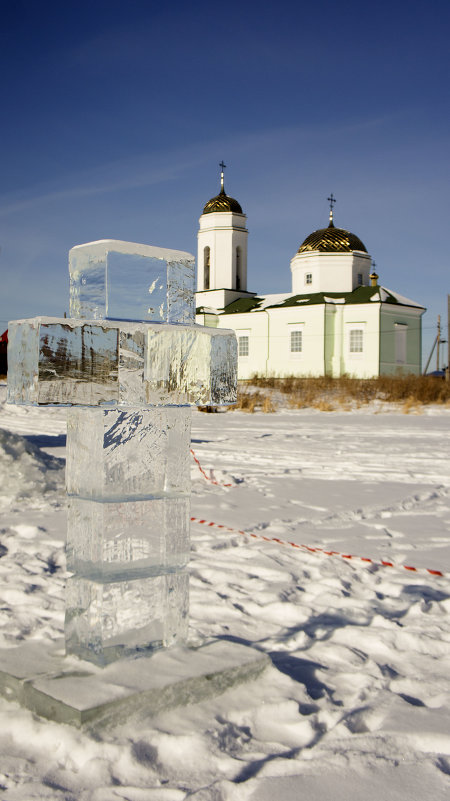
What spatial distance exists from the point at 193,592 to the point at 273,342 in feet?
116

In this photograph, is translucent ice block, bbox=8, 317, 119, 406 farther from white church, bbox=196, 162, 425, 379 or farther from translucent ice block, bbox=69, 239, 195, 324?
white church, bbox=196, 162, 425, 379

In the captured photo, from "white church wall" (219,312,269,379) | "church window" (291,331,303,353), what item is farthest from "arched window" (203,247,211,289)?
"church window" (291,331,303,353)

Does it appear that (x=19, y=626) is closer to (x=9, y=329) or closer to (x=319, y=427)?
(x=9, y=329)

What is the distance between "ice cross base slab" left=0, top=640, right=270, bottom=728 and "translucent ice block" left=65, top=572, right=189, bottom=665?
56mm

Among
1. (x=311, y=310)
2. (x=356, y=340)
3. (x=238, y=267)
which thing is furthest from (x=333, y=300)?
(x=238, y=267)

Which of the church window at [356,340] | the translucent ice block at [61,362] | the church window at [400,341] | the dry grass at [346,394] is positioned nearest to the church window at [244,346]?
the church window at [356,340]

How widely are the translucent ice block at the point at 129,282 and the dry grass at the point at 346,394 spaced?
2029cm

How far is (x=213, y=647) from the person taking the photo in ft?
9.87

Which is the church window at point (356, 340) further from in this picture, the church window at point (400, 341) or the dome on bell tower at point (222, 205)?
the dome on bell tower at point (222, 205)

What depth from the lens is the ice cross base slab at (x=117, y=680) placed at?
245cm

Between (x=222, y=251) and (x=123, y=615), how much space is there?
40.5 m

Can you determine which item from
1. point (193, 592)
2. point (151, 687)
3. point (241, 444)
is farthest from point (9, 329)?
point (241, 444)

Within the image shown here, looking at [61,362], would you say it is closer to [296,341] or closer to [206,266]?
[296,341]

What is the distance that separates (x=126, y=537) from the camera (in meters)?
2.75
